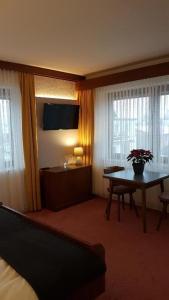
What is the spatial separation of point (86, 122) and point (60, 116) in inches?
24.7

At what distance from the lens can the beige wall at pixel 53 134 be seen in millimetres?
4594

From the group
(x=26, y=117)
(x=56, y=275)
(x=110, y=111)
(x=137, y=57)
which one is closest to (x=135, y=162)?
(x=110, y=111)

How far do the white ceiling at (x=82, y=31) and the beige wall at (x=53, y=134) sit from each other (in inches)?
23.7

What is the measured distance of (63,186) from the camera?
4.50 m

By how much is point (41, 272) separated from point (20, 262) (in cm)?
19

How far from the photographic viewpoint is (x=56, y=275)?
4.88 feet

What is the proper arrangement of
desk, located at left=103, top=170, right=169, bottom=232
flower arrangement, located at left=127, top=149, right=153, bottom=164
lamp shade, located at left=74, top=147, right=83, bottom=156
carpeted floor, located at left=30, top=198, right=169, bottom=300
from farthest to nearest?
lamp shade, located at left=74, top=147, right=83, bottom=156, flower arrangement, located at left=127, top=149, right=153, bottom=164, desk, located at left=103, top=170, right=169, bottom=232, carpeted floor, located at left=30, top=198, right=169, bottom=300

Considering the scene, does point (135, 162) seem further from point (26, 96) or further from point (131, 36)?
point (26, 96)

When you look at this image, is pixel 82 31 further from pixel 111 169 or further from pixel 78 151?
pixel 78 151

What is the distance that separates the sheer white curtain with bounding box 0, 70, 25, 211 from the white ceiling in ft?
1.45

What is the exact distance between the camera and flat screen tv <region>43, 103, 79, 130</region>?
4.60 m

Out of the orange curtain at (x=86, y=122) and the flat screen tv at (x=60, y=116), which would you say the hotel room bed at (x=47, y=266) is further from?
the orange curtain at (x=86, y=122)

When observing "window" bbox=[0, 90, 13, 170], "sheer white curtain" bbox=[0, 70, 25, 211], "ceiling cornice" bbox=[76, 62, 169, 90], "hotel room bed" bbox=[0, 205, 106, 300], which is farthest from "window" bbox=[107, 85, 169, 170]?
"hotel room bed" bbox=[0, 205, 106, 300]

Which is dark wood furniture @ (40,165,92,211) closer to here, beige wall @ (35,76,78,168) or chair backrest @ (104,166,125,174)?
beige wall @ (35,76,78,168)
